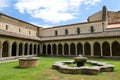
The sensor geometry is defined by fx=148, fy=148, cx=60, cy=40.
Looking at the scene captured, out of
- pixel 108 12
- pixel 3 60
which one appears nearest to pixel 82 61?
pixel 3 60

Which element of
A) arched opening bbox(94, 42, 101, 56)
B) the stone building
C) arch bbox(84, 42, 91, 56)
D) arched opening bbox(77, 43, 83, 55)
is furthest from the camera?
arched opening bbox(77, 43, 83, 55)

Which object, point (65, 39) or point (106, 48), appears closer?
point (106, 48)

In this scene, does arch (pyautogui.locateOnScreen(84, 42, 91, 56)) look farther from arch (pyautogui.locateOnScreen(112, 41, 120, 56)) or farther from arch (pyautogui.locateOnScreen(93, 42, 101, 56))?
arch (pyautogui.locateOnScreen(112, 41, 120, 56))

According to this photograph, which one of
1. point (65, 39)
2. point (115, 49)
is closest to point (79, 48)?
point (65, 39)

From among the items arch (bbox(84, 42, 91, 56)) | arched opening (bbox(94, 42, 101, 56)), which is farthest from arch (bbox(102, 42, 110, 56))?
arch (bbox(84, 42, 91, 56))

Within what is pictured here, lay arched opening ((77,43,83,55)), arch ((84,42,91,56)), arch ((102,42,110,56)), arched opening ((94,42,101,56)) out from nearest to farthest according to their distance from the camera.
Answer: arch ((102,42,110,56))
arched opening ((94,42,101,56))
arch ((84,42,91,56))
arched opening ((77,43,83,55))

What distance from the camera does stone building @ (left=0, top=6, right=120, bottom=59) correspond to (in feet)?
81.7

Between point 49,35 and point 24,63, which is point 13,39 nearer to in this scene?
point 24,63

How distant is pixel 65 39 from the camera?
29.1 meters

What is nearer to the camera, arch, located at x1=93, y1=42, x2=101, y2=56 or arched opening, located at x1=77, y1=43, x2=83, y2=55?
arch, located at x1=93, y1=42, x2=101, y2=56

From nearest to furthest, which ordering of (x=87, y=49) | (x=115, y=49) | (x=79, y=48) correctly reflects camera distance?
(x=115, y=49) < (x=87, y=49) < (x=79, y=48)

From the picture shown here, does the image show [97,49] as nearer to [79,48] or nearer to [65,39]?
[79,48]

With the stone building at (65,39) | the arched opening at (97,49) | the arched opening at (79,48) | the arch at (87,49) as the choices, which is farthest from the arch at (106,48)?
the arched opening at (79,48)

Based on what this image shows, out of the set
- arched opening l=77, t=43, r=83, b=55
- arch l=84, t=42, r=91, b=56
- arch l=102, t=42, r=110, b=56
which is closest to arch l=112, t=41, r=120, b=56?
arch l=102, t=42, r=110, b=56
